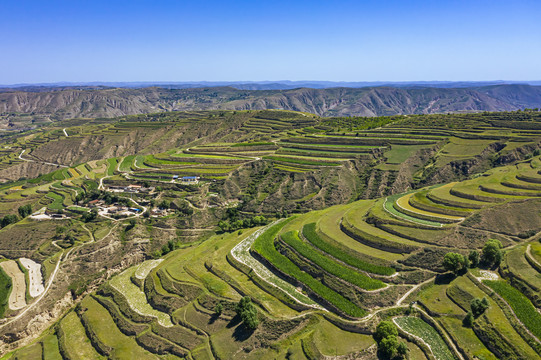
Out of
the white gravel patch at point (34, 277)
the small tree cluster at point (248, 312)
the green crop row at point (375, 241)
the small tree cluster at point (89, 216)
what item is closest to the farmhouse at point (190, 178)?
the small tree cluster at point (89, 216)

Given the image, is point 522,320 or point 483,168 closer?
point 522,320

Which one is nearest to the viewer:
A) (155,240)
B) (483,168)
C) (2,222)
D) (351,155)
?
(155,240)

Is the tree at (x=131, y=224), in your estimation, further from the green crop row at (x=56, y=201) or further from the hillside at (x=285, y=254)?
the green crop row at (x=56, y=201)

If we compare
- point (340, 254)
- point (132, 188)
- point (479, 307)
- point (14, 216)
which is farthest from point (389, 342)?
point (14, 216)

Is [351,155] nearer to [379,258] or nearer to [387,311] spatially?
[379,258]

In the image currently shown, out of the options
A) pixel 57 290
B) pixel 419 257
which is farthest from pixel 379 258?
pixel 57 290

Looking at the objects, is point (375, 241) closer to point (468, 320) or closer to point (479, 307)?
point (479, 307)
